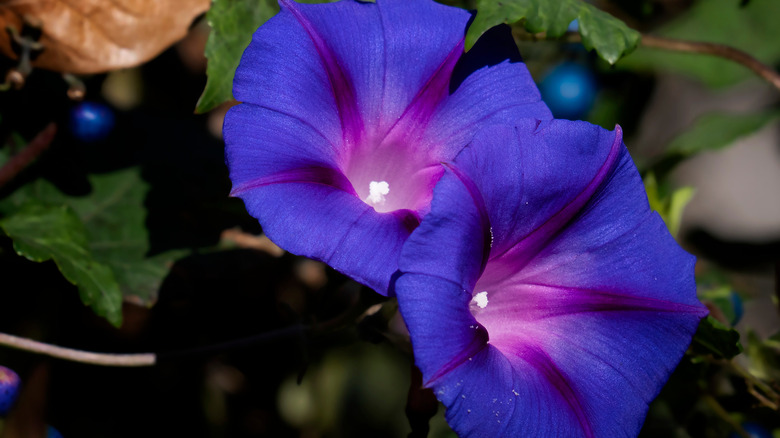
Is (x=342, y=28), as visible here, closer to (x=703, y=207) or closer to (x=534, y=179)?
(x=534, y=179)

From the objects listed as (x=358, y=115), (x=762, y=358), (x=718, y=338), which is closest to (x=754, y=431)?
(x=762, y=358)

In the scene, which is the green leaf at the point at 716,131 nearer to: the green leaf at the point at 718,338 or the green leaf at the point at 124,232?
the green leaf at the point at 718,338

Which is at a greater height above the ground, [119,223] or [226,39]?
[226,39]

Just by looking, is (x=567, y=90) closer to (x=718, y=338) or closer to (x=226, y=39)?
(x=718, y=338)

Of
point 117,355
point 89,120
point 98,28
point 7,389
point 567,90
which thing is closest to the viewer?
point 7,389

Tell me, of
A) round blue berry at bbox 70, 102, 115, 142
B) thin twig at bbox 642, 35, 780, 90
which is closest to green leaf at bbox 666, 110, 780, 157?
thin twig at bbox 642, 35, 780, 90

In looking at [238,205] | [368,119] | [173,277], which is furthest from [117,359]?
[368,119]

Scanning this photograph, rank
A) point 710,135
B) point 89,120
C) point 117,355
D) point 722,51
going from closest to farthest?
point 117,355 → point 89,120 → point 722,51 → point 710,135
